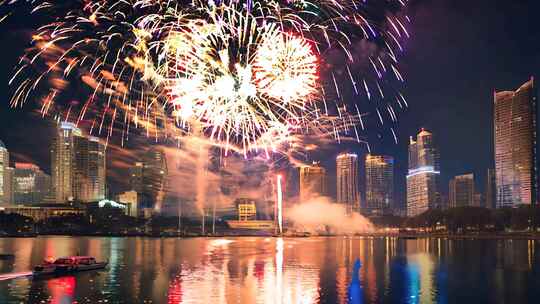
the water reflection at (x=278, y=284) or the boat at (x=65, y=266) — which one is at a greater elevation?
the boat at (x=65, y=266)

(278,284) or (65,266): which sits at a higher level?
(65,266)

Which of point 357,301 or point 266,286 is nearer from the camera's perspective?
point 357,301

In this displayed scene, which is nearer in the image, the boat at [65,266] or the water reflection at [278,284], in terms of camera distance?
the water reflection at [278,284]

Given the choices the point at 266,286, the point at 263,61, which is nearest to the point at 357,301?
the point at 266,286

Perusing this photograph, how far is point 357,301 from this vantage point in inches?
1681

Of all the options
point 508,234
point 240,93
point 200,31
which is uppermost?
point 200,31

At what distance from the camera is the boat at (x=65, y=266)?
5462cm

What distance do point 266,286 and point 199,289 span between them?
603 centimetres

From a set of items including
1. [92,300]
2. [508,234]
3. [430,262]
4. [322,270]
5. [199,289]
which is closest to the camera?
[92,300]

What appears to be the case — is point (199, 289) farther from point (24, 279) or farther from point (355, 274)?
point (355, 274)

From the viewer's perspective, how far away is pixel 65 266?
5700 centimetres

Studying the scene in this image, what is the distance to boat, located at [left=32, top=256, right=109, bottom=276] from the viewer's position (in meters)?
54.6

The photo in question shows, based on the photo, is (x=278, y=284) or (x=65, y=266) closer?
(x=278, y=284)

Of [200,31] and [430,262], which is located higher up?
[200,31]
